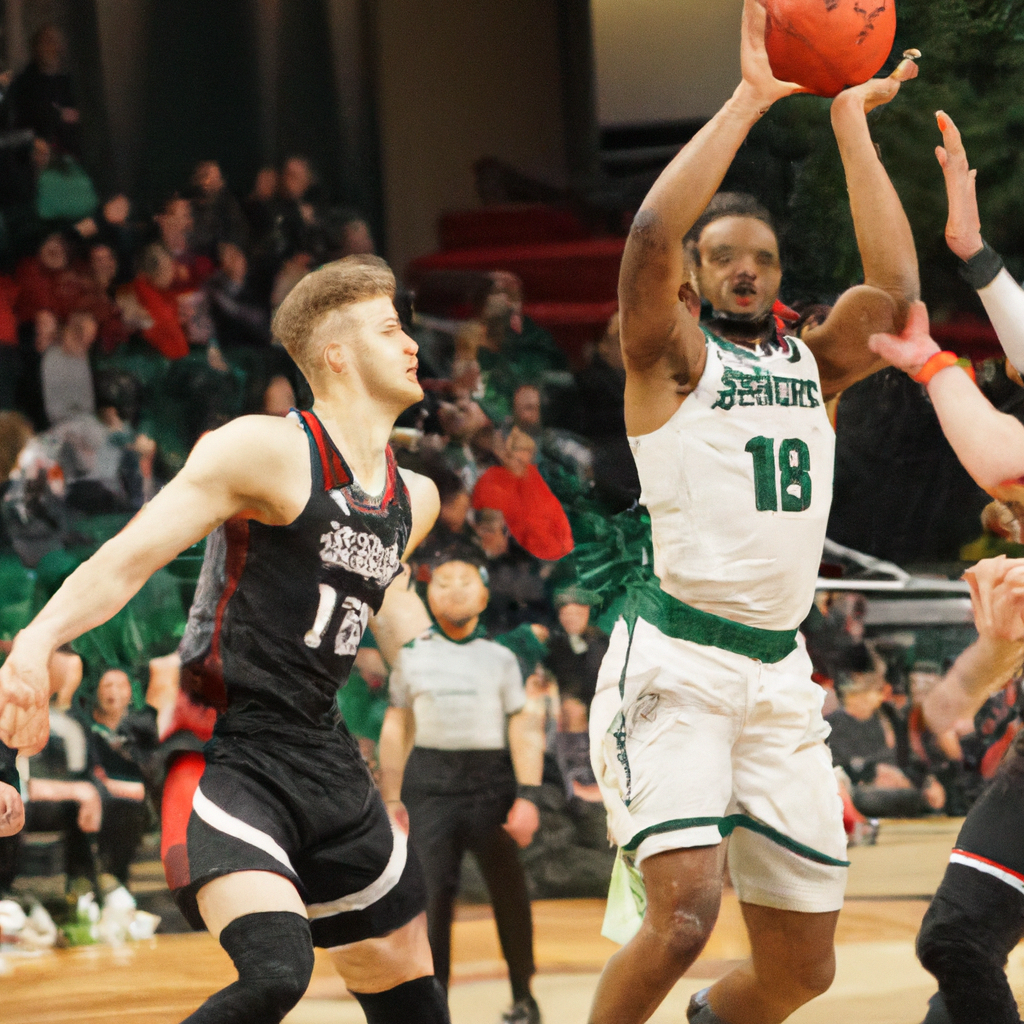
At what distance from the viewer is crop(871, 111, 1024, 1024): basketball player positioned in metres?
2.65

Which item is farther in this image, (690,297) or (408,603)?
(690,297)

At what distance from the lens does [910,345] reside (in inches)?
113

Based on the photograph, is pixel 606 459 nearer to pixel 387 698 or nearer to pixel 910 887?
pixel 387 698

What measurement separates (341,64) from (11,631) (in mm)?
2055

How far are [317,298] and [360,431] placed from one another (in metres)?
0.28

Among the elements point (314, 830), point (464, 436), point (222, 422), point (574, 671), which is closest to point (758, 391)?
point (314, 830)

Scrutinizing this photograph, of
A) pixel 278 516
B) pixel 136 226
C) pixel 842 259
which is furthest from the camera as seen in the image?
pixel 136 226

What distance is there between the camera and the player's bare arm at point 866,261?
116 inches

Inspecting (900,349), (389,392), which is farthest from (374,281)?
(900,349)

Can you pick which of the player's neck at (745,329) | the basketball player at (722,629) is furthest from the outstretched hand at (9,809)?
the player's neck at (745,329)

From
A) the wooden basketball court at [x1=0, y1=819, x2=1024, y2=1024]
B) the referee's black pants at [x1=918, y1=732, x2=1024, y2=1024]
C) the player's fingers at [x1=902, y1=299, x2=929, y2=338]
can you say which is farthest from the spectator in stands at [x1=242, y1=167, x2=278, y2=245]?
the referee's black pants at [x1=918, y1=732, x2=1024, y2=1024]

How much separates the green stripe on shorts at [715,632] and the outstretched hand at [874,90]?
1072 millimetres

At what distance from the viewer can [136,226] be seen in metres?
4.95

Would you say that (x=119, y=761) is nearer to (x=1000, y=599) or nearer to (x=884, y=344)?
(x=884, y=344)
